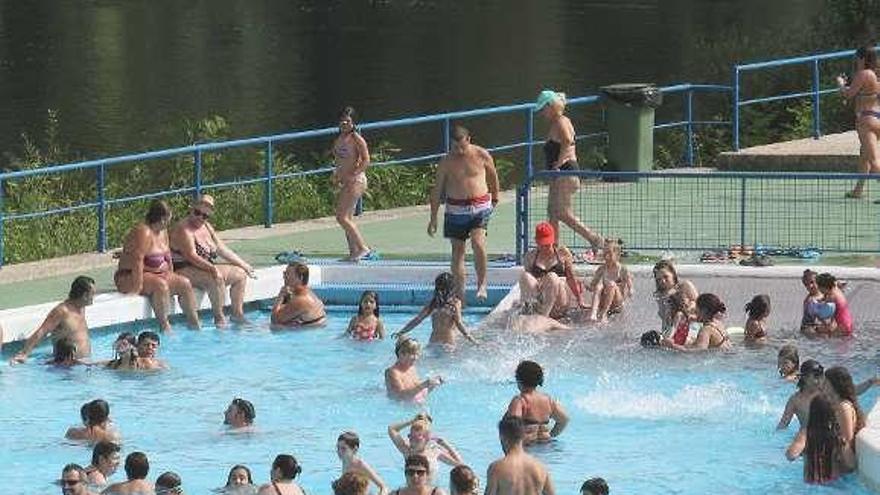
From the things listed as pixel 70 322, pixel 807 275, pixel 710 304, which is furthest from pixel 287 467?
pixel 807 275

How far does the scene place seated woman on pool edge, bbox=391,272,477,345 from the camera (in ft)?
65.2

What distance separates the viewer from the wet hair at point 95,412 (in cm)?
1634

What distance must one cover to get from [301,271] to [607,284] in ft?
8.86

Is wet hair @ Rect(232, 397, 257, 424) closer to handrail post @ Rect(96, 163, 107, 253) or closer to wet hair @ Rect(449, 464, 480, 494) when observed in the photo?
wet hair @ Rect(449, 464, 480, 494)

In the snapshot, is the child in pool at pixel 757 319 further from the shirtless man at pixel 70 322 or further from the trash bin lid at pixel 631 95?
the trash bin lid at pixel 631 95

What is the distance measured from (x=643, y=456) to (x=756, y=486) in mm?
1111

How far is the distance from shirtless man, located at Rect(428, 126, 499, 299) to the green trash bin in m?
5.97

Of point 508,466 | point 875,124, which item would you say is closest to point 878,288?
→ point 875,124

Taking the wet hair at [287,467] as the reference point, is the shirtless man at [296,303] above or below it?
above

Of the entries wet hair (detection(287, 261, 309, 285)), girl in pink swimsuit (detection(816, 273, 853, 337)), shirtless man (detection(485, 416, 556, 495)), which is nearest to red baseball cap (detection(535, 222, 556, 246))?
wet hair (detection(287, 261, 309, 285))

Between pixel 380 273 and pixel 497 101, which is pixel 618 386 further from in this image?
pixel 497 101

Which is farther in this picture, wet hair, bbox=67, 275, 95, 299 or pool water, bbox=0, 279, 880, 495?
wet hair, bbox=67, 275, 95, 299

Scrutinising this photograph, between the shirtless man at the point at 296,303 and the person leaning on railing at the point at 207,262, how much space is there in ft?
1.43

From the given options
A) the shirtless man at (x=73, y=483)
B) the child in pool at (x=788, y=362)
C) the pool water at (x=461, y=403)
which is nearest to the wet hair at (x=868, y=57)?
the pool water at (x=461, y=403)
